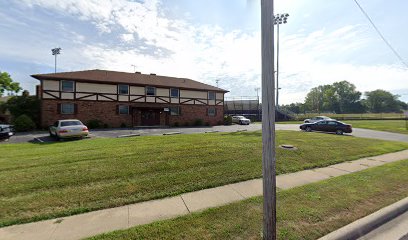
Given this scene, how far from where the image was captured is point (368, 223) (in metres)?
3.86

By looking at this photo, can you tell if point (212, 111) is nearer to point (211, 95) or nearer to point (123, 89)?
point (211, 95)

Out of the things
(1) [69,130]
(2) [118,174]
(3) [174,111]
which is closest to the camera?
(2) [118,174]

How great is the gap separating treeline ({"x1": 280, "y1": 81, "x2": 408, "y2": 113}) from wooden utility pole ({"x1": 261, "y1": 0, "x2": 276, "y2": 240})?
397ft

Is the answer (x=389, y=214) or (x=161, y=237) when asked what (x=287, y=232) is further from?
(x=389, y=214)

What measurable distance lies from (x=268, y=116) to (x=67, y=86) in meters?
25.4

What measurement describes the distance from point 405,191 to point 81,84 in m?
26.8

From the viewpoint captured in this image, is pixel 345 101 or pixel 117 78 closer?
pixel 117 78

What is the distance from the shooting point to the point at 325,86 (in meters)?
130

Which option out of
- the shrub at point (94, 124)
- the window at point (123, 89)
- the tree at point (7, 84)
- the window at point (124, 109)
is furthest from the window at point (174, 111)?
the tree at point (7, 84)

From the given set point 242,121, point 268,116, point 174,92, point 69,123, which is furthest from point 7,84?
point 268,116

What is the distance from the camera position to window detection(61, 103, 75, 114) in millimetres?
22234

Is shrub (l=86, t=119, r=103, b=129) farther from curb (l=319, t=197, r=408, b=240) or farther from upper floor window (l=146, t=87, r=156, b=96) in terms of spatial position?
→ curb (l=319, t=197, r=408, b=240)

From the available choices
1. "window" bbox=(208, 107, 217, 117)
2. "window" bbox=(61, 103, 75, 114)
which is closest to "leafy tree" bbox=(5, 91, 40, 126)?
"window" bbox=(61, 103, 75, 114)

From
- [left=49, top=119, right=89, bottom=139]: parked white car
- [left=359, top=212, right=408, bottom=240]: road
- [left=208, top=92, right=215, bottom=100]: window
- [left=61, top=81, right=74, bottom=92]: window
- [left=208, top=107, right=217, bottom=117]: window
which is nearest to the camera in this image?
[left=359, top=212, right=408, bottom=240]: road
